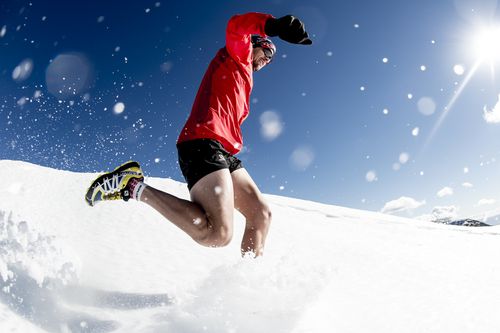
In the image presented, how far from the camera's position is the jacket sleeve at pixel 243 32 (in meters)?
2.08

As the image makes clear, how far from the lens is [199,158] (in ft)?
6.77

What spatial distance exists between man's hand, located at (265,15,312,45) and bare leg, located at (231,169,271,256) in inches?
36.6

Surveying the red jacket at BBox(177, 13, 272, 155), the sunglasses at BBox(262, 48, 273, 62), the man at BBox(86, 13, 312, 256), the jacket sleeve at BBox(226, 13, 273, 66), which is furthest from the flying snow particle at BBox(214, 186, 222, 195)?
the sunglasses at BBox(262, 48, 273, 62)

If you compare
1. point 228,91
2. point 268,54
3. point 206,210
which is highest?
point 268,54

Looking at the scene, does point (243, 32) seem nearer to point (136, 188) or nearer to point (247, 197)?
point (247, 197)

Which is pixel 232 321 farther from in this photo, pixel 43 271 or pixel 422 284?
pixel 422 284

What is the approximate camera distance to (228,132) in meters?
2.27

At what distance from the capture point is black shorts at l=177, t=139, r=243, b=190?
204 cm

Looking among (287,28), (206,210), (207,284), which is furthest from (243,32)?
(207,284)

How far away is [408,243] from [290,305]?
7.78 feet

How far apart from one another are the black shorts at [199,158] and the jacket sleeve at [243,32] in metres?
0.65

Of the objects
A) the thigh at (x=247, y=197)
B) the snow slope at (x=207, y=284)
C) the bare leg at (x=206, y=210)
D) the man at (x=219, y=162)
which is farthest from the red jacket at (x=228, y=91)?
the snow slope at (x=207, y=284)

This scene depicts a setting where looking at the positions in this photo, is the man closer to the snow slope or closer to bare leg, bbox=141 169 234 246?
bare leg, bbox=141 169 234 246

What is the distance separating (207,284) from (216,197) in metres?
0.47
